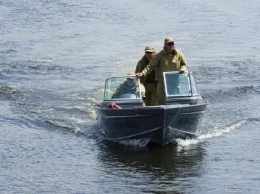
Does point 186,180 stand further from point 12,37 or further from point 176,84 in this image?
point 12,37

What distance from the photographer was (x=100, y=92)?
24.4 meters

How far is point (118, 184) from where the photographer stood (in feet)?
51.8

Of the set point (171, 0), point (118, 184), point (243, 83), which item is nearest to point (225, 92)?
point (243, 83)

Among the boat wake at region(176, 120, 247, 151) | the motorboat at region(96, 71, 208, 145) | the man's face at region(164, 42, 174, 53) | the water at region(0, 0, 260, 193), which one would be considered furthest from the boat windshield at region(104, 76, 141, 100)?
the boat wake at region(176, 120, 247, 151)

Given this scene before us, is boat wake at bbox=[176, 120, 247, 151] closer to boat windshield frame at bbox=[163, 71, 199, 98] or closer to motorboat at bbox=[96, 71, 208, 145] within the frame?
motorboat at bbox=[96, 71, 208, 145]

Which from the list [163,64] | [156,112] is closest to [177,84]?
[163,64]

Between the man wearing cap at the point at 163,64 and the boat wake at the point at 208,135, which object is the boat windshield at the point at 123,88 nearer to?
the man wearing cap at the point at 163,64

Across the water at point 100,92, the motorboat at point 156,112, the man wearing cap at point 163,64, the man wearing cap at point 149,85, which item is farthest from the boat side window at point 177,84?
the water at point 100,92

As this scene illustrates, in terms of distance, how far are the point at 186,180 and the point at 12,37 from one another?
1920 cm

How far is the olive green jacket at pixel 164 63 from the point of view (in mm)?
18875

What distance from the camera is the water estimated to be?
640 inches

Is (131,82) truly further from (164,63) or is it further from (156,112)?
(156,112)

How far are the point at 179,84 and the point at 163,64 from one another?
614 millimetres

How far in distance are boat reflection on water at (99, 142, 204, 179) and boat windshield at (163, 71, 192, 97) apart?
1.26 metres
